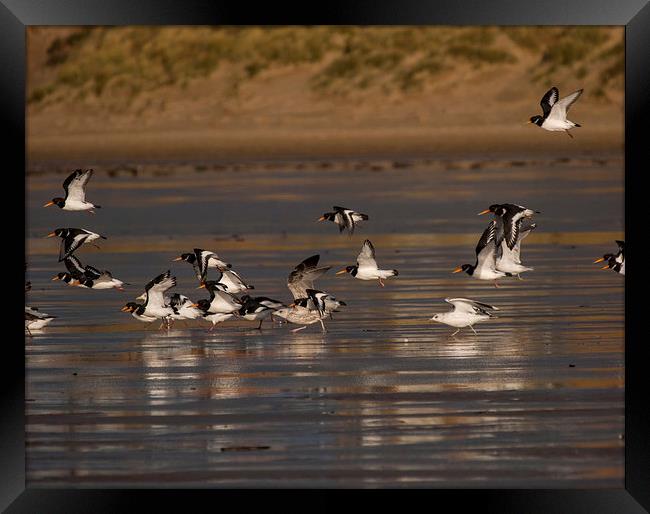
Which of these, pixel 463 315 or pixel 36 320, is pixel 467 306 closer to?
pixel 463 315

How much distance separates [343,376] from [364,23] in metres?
3.18

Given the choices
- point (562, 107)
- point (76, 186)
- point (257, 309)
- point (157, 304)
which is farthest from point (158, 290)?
point (562, 107)

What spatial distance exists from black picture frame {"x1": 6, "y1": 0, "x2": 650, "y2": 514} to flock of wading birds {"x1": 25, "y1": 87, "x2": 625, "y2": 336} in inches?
135

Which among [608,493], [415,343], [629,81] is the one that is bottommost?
[608,493]

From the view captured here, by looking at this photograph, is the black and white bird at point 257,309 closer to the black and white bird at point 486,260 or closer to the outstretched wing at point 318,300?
the outstretched wing at point 318,300

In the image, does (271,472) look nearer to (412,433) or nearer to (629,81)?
(412,433)

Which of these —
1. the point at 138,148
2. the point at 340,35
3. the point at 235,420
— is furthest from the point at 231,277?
the point at 340,35

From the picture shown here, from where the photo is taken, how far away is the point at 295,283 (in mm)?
13273

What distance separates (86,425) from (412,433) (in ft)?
6.35

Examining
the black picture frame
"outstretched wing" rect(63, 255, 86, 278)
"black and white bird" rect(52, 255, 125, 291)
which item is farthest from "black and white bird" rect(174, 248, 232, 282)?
the black picture frame

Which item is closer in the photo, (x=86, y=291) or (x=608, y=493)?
(x=608, y=493)

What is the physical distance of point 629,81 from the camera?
8.56m

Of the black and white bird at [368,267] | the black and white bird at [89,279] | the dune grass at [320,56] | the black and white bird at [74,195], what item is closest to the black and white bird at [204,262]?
the black and white bird at [89,279]

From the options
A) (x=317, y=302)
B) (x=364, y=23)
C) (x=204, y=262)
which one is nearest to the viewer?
(x=364, y=23)
